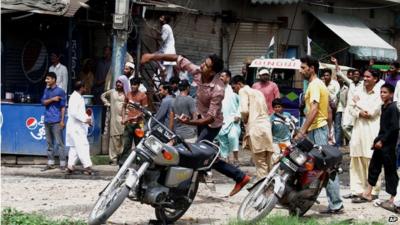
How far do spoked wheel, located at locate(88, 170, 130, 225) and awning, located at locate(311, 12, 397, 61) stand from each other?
1659cm

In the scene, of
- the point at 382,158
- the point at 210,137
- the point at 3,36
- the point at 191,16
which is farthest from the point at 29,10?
the point at 382,158

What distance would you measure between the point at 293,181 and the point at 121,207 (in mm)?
1916

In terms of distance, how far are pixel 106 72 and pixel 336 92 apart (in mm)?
4916

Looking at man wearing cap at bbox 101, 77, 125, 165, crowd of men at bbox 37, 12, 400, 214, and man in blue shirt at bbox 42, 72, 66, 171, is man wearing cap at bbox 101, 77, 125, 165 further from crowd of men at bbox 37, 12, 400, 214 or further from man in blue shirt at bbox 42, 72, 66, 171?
man in blue shirt at bbox 42, 72, 66, 171

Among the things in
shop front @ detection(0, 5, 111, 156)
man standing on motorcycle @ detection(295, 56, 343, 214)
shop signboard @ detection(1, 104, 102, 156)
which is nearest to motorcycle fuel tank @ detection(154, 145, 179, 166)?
man standing on motorcycle @ detection(295, 56, 343, 214)

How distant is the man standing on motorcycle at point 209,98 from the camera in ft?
28.1

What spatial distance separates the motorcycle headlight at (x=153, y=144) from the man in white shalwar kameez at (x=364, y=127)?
3448 mm

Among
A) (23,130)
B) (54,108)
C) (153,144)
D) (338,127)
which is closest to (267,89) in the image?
(338,127)

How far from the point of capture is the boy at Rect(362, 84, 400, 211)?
29.9ft

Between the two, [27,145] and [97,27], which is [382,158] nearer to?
[27,145]

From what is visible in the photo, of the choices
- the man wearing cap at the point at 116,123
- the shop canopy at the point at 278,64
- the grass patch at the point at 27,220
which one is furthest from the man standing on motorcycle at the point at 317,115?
the shop canopy at the point at 278,64

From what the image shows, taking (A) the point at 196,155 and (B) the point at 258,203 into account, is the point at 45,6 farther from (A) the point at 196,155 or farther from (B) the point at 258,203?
(B) the point at 258,203

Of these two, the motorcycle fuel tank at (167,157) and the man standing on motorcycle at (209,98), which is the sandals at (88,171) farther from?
the motorcycle fuel tank at (167,157)

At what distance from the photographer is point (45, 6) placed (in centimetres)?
1406
